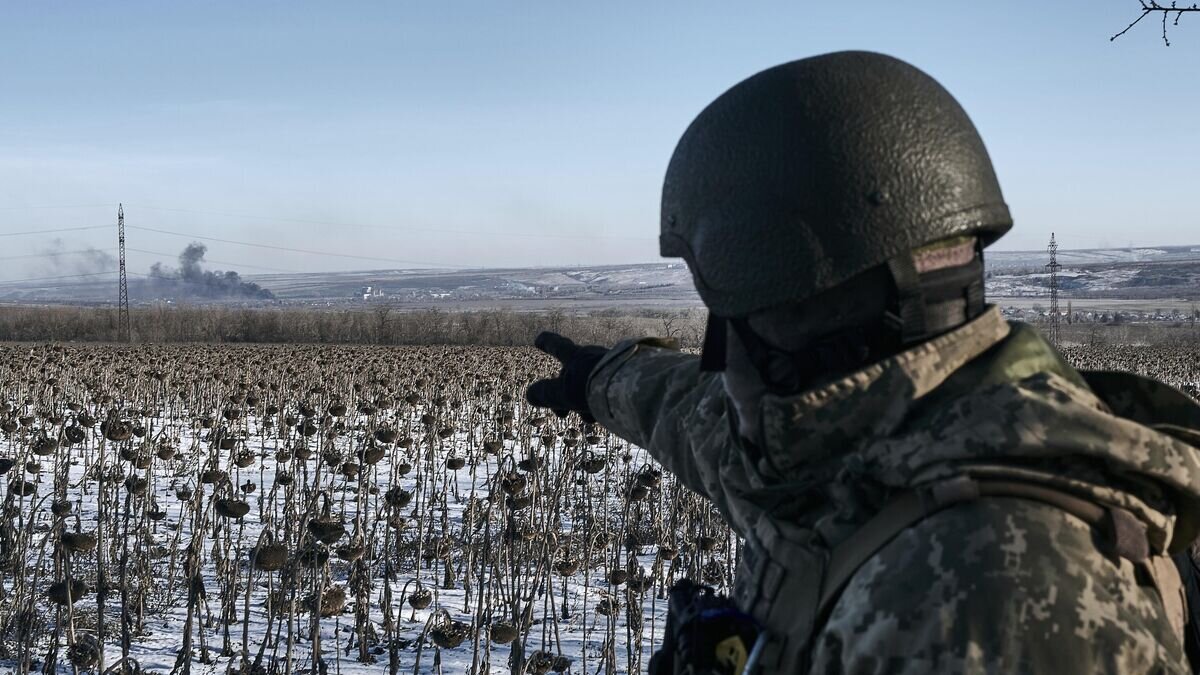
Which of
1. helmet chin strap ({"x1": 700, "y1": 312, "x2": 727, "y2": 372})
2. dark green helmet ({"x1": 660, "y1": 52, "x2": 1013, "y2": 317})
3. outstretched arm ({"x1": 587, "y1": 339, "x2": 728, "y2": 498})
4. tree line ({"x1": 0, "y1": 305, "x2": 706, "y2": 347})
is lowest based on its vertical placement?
tree line ({"x1": 0, "y1": 305, "x2": 706, "y2": 347})

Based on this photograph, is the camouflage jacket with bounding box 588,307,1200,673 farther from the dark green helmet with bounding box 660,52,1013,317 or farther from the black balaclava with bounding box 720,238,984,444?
the dark green helmet with bounding box 660,52,1013,317

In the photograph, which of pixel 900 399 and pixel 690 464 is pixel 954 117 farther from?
pixel 690 464

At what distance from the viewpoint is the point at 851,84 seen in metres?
1.68

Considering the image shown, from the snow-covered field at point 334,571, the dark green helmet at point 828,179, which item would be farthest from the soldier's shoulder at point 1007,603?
the snow-covered field at point 334,571

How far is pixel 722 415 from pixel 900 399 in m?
0.67

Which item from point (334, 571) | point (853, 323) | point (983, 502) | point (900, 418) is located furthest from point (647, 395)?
point (334, 571)

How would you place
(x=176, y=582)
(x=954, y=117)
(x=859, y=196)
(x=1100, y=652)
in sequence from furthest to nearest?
1. (x=176, y=582)
2. (x=954, y=117)
3. (x=859, y=196)
4. (x=1100, y=652)

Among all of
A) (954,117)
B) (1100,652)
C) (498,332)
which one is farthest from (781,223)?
Answer: (498,332)

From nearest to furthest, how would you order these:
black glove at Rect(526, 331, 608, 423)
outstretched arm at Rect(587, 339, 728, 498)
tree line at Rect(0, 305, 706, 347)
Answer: outstretched arm at Rect(587, 339, 728, 498) → black glove at Rect(526, 331, 608, 423) → tree line at Rect(0, 305, 706, 347)

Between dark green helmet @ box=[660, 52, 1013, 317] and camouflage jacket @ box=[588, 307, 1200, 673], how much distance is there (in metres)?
0.18

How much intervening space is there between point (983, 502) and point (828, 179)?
0.56 meters

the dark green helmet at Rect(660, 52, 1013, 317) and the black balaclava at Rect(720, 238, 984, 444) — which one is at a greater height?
the dark green helmet at Rect(660, 52, 1013, 317)

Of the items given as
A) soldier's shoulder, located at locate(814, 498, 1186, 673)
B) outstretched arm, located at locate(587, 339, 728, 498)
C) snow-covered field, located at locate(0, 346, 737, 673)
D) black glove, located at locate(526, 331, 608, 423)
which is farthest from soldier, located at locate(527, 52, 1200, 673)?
snow-covered field, located at locate(0, 346, 737, 673)

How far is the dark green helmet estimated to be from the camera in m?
1.58
